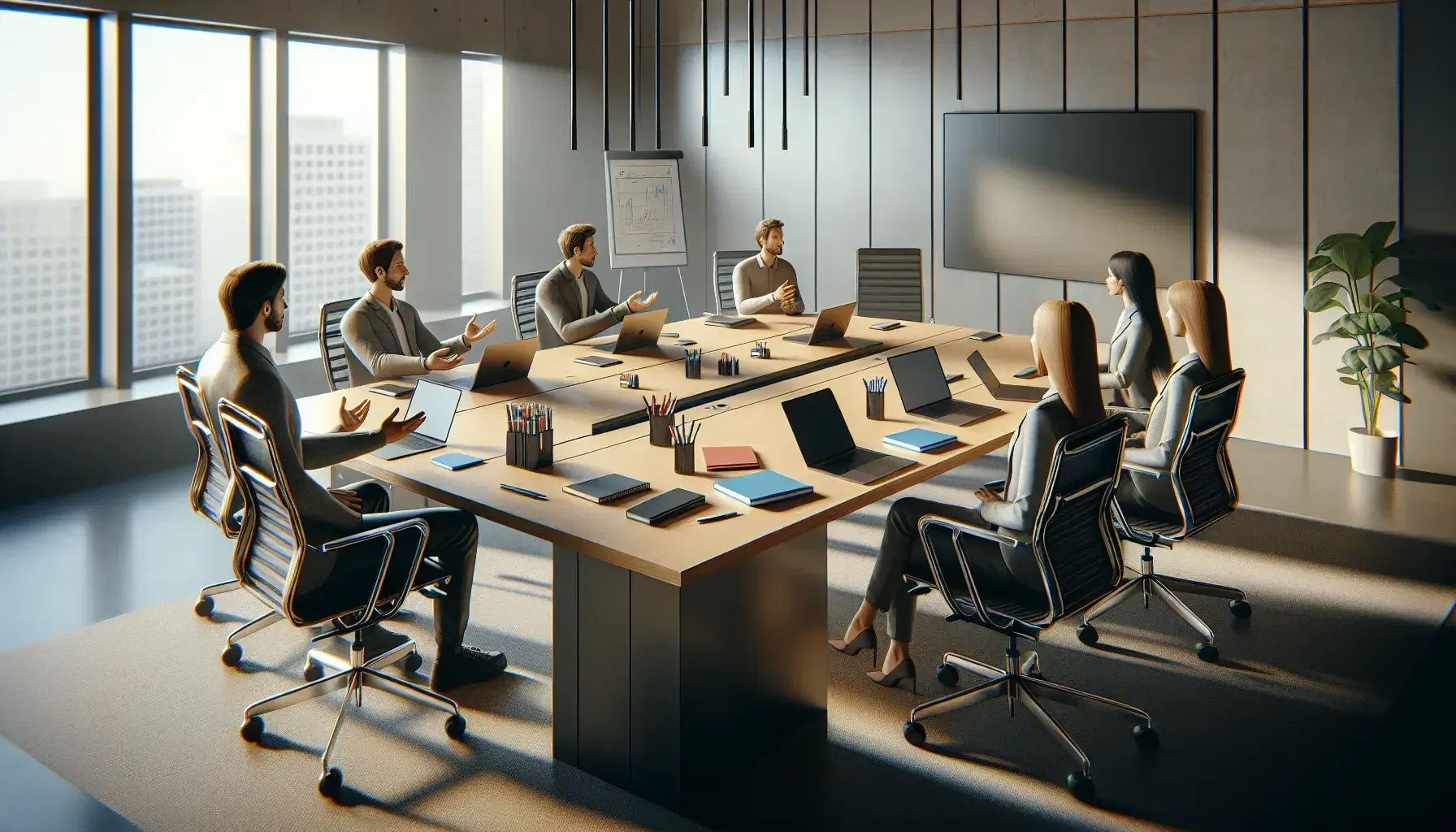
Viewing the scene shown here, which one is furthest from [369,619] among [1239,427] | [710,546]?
[1239,427]

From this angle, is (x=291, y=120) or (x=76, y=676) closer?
(x=76, y=676)

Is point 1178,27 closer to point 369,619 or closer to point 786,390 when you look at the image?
point 786,390

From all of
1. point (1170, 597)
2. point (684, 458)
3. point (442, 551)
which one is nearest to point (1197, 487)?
point (1170, 597)

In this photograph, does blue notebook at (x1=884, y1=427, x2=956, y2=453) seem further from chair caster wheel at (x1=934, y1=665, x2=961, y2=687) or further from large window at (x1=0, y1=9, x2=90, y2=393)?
large window at (x1=0, y1=9, x2=90, y2=393)

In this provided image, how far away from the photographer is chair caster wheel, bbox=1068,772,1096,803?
3.57 m

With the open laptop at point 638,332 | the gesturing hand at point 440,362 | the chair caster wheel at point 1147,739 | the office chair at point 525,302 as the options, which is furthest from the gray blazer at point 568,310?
the chair caster wheel at point 1147,739

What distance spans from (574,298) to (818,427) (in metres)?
3.00

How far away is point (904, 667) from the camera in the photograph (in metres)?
4.32

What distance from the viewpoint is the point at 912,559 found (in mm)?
4074

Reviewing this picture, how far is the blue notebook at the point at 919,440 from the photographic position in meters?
4.36

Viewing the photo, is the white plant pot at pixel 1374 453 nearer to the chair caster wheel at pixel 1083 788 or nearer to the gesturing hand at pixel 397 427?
the chair caster wheel at pixel 1083 788

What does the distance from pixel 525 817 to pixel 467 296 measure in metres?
6.75

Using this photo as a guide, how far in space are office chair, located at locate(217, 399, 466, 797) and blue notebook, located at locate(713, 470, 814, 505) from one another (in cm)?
97

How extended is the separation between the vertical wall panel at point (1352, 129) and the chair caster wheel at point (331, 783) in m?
6.12
